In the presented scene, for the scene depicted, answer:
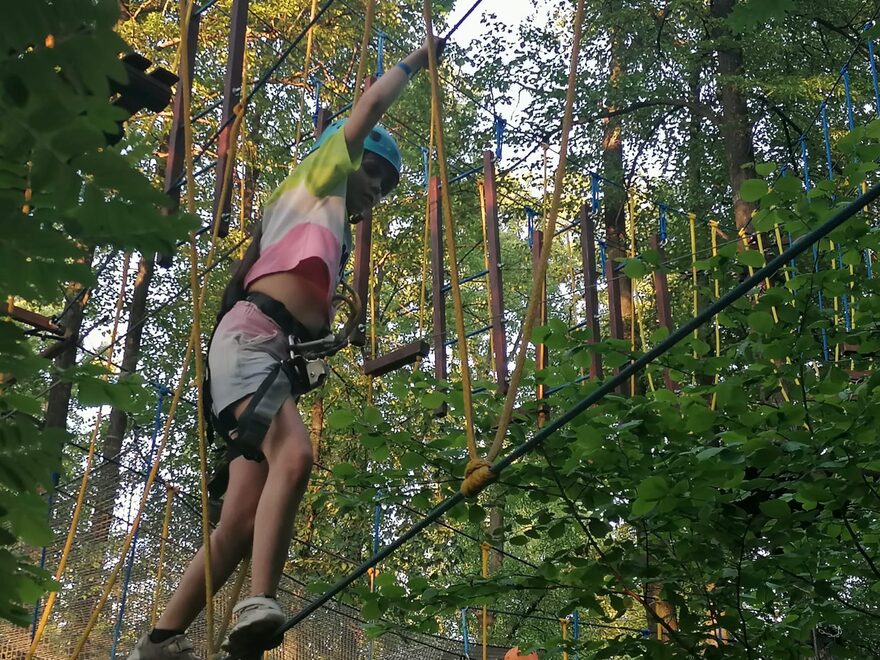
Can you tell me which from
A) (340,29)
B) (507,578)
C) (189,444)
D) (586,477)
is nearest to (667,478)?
(586,477)

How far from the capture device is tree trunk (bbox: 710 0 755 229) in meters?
10.3

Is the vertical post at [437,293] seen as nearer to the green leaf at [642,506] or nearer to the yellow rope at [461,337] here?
the green leaf at [642,506]

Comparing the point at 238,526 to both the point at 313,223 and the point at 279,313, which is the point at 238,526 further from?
the point at 313,223

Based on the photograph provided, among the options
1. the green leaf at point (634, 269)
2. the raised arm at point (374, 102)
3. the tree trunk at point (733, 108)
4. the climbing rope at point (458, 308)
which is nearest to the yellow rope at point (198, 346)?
the raised arm at point (374, 102)

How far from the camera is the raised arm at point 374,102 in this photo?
98.0 inches

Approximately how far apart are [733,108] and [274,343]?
911cm

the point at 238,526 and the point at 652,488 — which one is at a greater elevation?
the point at 652,488

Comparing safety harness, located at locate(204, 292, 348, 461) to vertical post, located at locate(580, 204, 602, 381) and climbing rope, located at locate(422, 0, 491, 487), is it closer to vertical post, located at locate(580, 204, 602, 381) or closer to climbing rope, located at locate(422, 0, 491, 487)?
climbing rope, located at locate(422, 0, 491, 487)

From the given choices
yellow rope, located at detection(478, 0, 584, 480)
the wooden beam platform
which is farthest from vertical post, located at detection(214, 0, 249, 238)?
yellow rope, located at detection(478, 0, 584, 480)

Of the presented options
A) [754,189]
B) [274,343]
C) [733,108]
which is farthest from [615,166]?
[274,343]

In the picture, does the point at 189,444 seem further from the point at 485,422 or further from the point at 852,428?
the point at 852,428

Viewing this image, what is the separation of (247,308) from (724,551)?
1772 mm

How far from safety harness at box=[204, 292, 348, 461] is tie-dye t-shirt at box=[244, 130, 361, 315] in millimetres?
91

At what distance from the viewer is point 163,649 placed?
2.39 meters
